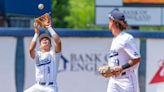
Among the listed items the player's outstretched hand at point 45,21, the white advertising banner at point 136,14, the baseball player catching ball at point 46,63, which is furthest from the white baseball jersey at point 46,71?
the white advertising banner at point 136,14

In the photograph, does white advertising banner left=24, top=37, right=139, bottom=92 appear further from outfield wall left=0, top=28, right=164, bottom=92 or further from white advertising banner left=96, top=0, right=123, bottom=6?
white advertising banner left=96, top=0, right=123, bottom=6

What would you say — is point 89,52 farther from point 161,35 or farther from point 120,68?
point 120,68

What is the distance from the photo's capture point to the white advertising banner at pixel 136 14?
50.4 ft

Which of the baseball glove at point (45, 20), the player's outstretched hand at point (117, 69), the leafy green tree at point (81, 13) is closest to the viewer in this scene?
the player's outstretched hand at point (117, 69)

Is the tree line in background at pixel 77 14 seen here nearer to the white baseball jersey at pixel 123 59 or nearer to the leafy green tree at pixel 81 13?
the leafy green tree at pixel 81 13

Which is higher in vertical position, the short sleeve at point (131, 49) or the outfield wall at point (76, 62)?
the short sleeve at point (131, 49)

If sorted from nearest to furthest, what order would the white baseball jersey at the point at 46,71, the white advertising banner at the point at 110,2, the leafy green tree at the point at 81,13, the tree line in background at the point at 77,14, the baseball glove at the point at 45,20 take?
the baseball glove at the point at 45,20
the white baseball jersey at the point at 46,71
the white advertising banner at the point at 110,2
the tree line in background at the point at 77,14
the leafy green tree at the point at 81,13

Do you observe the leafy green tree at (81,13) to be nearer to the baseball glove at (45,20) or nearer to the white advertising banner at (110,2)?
the white advertising banner at (110,2)

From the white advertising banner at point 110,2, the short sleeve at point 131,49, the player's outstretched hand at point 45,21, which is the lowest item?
the short sleeve at point 131,49

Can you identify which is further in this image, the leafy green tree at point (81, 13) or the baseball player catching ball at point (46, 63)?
the leafy green tree at point (81, 13)

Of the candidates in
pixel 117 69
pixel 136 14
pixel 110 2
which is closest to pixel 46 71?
pixel 117 69

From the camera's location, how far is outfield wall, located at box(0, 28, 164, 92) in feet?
39.6

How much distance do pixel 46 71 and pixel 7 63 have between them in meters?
2.01

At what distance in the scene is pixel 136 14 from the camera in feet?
50.9
